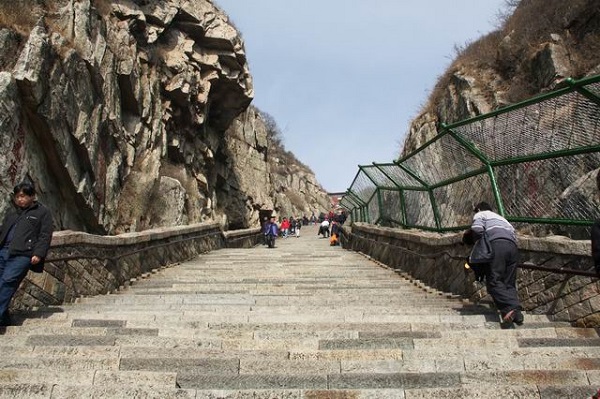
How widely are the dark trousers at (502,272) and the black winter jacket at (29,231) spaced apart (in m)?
4.57

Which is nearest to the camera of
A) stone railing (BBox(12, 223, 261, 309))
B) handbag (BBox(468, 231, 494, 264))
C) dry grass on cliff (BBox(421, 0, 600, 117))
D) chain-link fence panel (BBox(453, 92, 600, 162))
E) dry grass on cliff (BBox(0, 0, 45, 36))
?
chain-link fence panel (BBox(453, 92, 600, 162))

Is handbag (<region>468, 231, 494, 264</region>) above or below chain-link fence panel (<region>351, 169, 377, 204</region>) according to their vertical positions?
below

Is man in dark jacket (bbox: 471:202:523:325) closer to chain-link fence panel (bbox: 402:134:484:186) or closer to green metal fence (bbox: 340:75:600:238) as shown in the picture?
green metal fence (bbox: 340:75:600:238)

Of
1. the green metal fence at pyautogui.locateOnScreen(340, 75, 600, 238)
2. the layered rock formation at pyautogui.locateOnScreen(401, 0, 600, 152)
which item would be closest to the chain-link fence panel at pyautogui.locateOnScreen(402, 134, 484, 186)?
the green metal fence at pyautogui.locateOnScreen(340, 75, 600, 238)

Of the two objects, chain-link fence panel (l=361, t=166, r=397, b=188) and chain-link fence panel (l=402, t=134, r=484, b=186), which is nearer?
chain-link fence panel (l=402, t=134, r=484, b=186)

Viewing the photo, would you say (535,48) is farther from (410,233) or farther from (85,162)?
(85,162)

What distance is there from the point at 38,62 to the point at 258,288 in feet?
25.7

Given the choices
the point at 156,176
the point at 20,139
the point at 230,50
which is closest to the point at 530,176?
the point at 20,139

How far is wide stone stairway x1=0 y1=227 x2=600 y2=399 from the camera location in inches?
123

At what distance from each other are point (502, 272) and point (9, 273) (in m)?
4.87

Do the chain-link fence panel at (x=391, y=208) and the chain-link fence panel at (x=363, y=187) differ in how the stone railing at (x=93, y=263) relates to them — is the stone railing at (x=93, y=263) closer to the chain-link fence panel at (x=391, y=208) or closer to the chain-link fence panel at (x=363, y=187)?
the chain-link fence panel at (x=391, y=208)

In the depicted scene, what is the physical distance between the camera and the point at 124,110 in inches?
666

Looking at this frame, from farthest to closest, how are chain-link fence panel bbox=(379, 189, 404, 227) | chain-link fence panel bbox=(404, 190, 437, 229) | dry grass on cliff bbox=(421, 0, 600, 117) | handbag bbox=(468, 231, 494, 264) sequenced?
1. dry grass on cliff bbox=(421, 0, 600, 117)
2. chain-link fence panel bbox=(379, 189, 404, 227)
3. chain-link fence panel bbox=(404, 190, 437, 229)
4. handbag bbox=(468, 231, 494, 264)

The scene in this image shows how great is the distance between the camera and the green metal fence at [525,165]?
4.86 m
